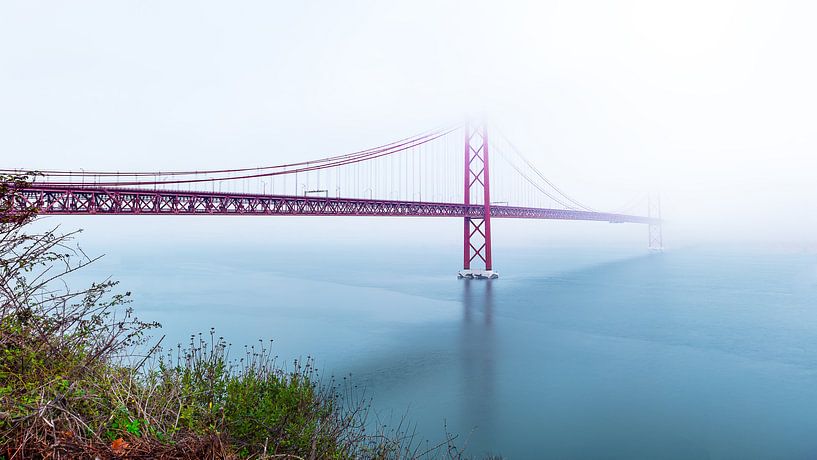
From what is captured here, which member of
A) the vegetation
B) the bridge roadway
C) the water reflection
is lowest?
the water reflection

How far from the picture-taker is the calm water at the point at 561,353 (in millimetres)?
10195

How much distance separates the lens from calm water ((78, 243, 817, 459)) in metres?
10.2

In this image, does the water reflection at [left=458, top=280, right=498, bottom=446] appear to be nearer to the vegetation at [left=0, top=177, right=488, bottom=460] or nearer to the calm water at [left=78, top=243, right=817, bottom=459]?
the calm water at [left=78, top=243, right=817, bottom=459]

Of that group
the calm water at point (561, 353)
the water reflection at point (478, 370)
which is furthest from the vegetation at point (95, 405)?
the calm water at point (561, 353)

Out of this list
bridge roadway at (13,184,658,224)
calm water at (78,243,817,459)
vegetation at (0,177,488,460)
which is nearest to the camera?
vegetation at (0,177,488,460)

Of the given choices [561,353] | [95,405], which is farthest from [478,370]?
[95,405]

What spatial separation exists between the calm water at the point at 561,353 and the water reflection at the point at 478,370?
59 mm

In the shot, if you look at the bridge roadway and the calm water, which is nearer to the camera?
the calm water

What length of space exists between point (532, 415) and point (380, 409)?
3.86m

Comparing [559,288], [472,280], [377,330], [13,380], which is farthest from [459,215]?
[13,380]

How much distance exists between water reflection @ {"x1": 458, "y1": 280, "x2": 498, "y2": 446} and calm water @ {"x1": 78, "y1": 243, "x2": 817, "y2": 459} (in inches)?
2.3

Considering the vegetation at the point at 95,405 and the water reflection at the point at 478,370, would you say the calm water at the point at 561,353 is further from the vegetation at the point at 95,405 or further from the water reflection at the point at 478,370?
the vegetation at the point at 95,405

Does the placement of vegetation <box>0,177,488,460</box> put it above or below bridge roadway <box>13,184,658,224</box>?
below

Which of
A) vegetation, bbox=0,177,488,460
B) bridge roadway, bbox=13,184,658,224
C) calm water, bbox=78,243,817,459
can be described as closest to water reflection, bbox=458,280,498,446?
calm water, bbox=78,243,817,459
